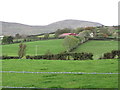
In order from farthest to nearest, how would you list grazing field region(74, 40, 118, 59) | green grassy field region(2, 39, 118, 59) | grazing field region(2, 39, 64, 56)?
grazing field region(2, 39, 64, 56) < green grassy field region(2, 39, 118, 59) < grazing field region(74, 40, 118, 59)

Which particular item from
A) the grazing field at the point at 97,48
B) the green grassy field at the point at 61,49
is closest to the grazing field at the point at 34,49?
the green grassy field at the point at 61,49

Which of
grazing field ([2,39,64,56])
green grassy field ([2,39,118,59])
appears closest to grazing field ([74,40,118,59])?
green grassy field ([2,39,118,59])

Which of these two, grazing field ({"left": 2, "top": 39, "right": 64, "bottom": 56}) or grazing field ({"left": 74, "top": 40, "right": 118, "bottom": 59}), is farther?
grazing field ({"left": 2, "top": 39, "right": 64, "bottom": 56})

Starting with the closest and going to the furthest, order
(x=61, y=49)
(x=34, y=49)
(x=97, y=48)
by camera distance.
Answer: (x=61, y=49)
(x=97, y=48)
(x=34, y=49)

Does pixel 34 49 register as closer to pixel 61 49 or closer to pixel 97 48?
pixel 61 49

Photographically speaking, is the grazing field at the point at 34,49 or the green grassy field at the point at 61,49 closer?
the green grassy field at the point at 61,49

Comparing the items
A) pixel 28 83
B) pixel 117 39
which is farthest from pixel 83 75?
pixel 117 39

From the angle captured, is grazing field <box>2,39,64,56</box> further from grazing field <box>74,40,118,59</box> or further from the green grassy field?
grazing field <box>74,40,118,59</box>

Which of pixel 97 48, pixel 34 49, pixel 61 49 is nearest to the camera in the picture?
pixel 61 49

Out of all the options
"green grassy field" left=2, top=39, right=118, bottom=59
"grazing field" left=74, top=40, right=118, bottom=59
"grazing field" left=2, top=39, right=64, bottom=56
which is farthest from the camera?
"grazing field" left=2, top=39, right=64, bottom=56

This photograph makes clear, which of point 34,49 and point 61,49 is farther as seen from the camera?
point 34,49

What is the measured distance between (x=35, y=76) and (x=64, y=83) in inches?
97.7

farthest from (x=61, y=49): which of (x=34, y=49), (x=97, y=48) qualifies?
(x=97, y=48)

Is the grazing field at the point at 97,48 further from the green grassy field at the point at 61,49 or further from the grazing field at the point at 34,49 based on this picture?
the grazing field at the point at 34,49
